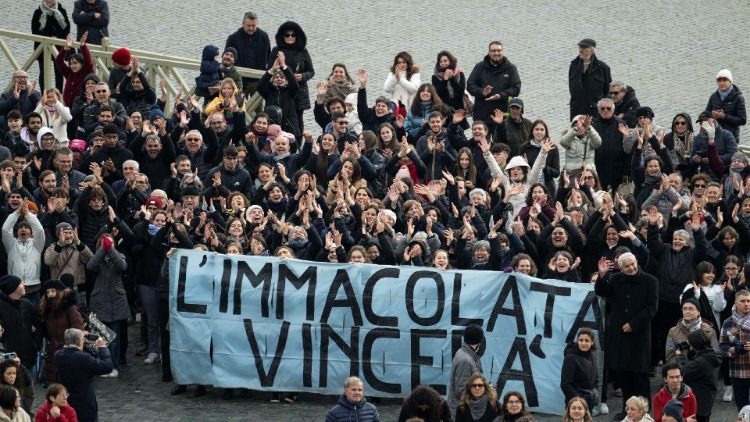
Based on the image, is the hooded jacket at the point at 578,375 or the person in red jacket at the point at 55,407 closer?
the person in red jacket at the point at 55,407

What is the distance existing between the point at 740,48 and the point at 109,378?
14329 millimetres

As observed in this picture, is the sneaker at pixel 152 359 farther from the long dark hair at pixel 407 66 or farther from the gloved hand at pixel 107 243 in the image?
the long dark hair at pixel 407 66

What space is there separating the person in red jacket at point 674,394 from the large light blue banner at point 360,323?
1974mm

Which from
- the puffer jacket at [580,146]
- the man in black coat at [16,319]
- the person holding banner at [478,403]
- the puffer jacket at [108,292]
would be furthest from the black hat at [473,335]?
the puffer jacket at [580,146]

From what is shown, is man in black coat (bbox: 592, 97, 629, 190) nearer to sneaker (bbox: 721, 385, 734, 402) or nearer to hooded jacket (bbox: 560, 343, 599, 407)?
sneaker (bbox: 721, 385, 734, 402)

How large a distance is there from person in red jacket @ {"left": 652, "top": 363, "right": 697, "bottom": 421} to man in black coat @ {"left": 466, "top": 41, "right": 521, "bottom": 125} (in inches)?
314

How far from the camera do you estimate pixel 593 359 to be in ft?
81.0

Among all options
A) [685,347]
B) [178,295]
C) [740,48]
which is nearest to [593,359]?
[685,347]

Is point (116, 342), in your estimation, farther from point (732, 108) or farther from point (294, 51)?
point (732, 108)

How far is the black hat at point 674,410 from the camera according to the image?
74.6 ft

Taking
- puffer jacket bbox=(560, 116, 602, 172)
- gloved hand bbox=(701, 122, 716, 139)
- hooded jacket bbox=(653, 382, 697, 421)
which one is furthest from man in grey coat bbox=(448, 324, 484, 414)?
gloved hand bbox=(701, 122, 716, 139)

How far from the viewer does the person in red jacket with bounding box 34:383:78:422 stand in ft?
75.4

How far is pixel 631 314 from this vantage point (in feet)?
82.7

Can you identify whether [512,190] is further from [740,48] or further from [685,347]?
[740,48]
